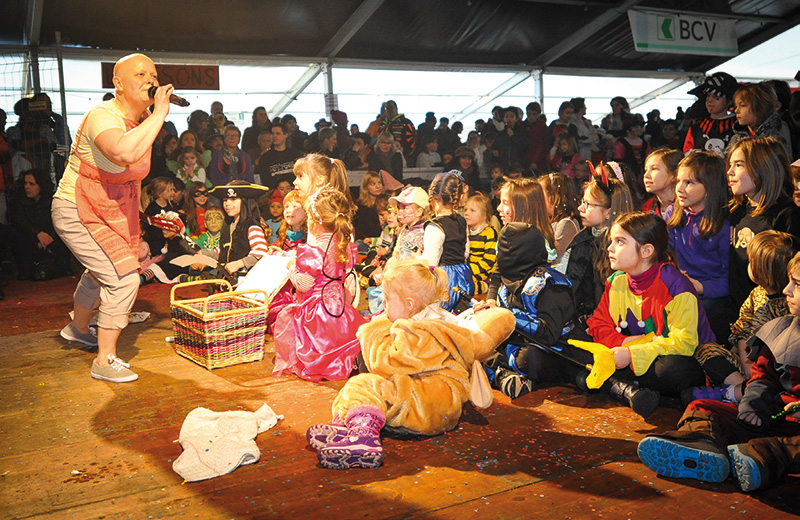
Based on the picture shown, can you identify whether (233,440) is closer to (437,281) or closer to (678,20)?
(437,281)

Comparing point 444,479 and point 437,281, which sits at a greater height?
point 437,281

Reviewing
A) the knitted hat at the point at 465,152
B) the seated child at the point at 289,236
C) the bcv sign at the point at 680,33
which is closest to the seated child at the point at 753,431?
the seated child at the point at 289,236

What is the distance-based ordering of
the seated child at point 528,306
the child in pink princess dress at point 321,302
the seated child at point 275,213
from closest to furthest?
the seated child at point 528,306
the child in pink princess dress at point 321,302
the seated child at point 275,213

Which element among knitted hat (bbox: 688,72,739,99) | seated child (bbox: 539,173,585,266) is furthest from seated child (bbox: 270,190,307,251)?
knitted hat (bbox: 688,72,739,99)

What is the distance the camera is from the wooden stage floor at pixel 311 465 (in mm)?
2285

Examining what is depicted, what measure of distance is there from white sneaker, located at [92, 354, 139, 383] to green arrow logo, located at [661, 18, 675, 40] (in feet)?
32.9

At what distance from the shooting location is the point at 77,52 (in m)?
9.36

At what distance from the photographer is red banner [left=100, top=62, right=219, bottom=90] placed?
9.20m

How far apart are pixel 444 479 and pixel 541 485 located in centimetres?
36

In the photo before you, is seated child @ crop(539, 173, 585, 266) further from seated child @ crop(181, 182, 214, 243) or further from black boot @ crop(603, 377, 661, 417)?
seated child @ crop(181, 182, 214, 243)

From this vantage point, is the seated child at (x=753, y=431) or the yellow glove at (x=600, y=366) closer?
the seated child at (x=753, y=431)

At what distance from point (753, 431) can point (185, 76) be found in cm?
892

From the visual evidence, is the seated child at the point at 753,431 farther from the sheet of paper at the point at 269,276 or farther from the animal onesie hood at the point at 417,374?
the sheet of paper at the point at 269,276

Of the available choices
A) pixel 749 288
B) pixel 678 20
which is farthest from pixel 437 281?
pixel 678 20
